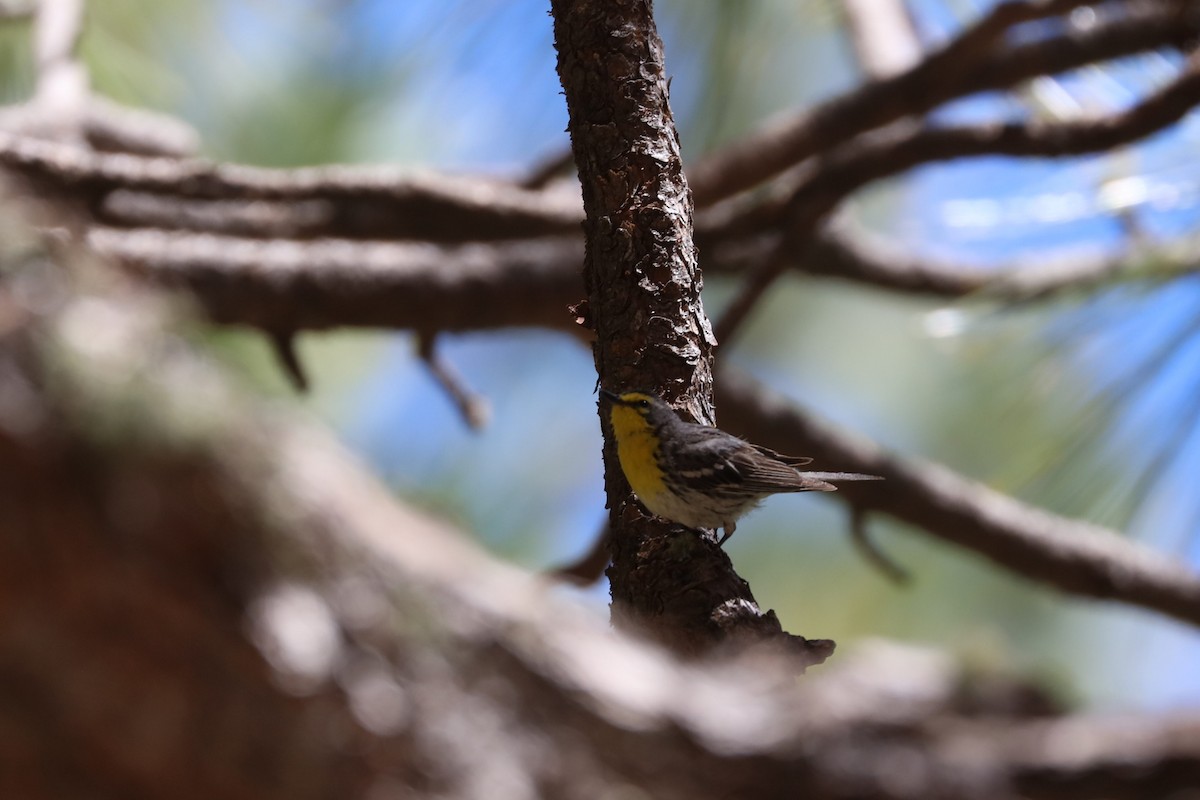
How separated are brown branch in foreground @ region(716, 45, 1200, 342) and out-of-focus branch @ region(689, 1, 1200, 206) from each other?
115 mm

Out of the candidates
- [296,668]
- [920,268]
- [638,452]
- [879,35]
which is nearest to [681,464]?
[638,452]

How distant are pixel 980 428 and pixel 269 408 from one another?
6.99 m

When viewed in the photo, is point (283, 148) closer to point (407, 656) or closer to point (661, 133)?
point (661, 133)

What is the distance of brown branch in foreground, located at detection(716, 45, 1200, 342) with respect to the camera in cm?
355

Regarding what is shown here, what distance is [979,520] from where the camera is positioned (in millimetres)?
4383

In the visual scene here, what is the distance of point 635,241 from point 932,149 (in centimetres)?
211

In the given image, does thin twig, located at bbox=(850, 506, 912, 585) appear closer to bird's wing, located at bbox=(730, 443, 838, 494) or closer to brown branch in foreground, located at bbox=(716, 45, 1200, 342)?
brown branch in foreground, located at bbox=(716, 45, 1200, 342)

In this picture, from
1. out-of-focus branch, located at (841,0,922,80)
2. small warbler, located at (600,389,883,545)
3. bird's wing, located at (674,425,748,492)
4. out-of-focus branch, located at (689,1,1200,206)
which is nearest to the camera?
small warbler, located at (600,389,883,545)

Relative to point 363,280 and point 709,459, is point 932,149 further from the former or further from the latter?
point 363,280

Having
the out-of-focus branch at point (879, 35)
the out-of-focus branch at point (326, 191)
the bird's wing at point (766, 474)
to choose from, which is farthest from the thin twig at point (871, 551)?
the out-of-focus branch at point (879, 35)

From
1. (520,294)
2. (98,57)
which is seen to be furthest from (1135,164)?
(98,57)

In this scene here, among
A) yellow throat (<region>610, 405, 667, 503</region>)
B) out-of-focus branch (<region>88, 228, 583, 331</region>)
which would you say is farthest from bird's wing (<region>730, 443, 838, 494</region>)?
out-of-focus branch (<region>88, 228, 583, 331</region>)

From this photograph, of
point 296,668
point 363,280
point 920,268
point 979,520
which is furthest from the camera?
point 920,268

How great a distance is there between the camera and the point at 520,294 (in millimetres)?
4336
